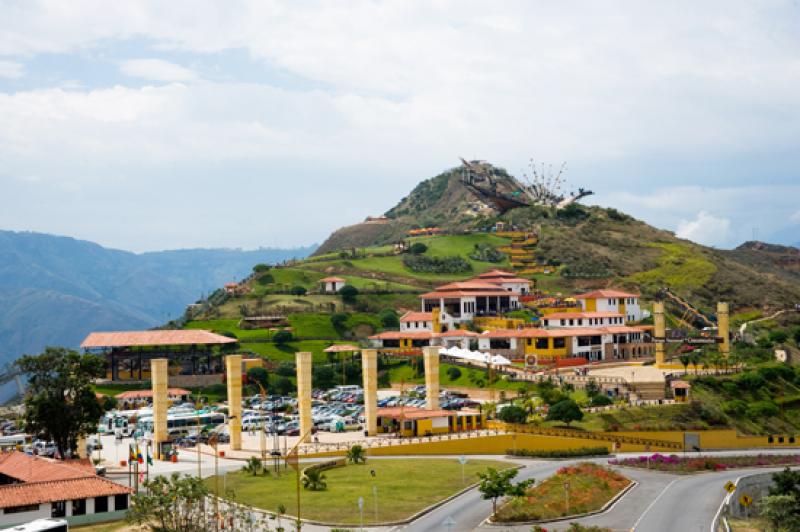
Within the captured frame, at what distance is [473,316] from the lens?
12156 centimetres

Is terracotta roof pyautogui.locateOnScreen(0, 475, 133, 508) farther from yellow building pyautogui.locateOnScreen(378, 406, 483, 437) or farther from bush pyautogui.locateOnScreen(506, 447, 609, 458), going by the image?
bush pyautogui.locateOnScreen(506, 447, 609, 458)

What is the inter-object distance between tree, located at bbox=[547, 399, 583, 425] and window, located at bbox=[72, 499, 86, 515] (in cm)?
3669

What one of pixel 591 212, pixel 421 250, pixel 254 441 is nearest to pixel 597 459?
pixel 254 441

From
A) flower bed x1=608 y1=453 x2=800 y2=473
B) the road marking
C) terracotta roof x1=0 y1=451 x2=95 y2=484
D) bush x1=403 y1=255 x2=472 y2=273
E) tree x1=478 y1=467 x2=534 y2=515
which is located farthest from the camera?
bush x1=403 y1=255 x2=472 y2=273

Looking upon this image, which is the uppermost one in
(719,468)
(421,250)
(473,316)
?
(421,250)

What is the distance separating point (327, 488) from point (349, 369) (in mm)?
48642

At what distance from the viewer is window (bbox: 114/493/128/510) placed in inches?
1975

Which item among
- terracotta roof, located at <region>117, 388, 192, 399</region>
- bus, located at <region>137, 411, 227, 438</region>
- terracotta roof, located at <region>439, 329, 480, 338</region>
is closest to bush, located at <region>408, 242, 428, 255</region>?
terracotta roof, located at <region>439, 329, 480, 338</region>

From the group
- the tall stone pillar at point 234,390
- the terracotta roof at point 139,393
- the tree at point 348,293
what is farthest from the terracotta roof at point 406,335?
the tall stone pillar at point 234,390

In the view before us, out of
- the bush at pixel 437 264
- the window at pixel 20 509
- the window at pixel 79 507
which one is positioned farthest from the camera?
the bush at pixel 437 264

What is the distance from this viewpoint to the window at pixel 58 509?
158 feet

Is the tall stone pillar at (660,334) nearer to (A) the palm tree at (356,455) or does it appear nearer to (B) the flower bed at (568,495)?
(B) the flower bed at (568,495)

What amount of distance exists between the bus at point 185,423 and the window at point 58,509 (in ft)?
94.6

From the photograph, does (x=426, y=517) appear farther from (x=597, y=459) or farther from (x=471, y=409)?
(x=471, y=409)
